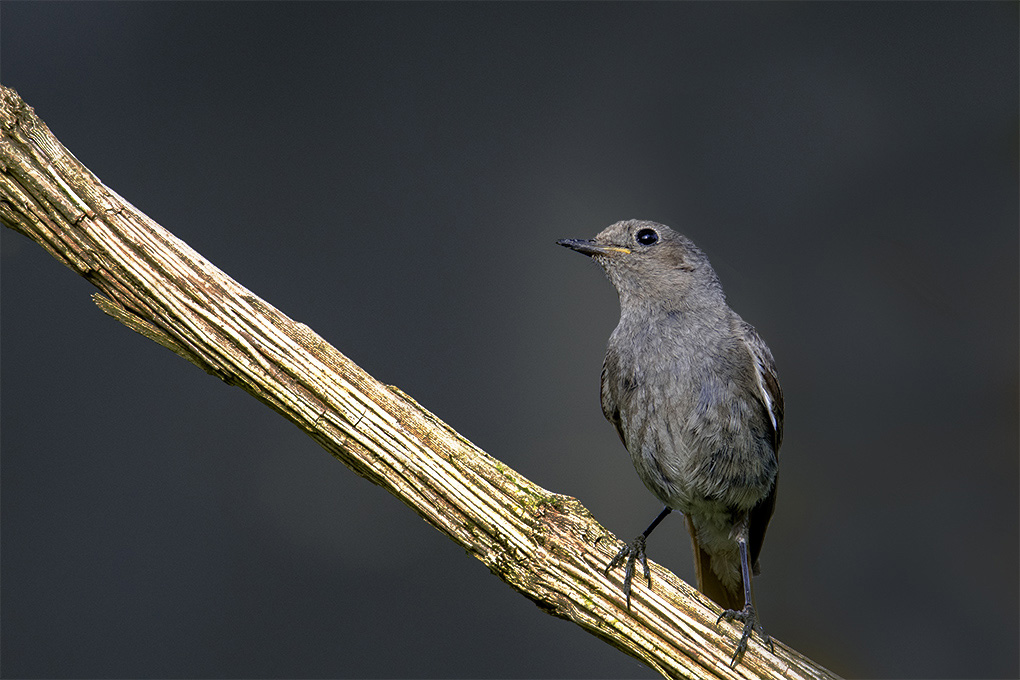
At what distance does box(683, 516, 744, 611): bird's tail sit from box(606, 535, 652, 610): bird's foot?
1.66ft

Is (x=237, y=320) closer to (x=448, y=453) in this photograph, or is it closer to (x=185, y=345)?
(x=185, y=345)

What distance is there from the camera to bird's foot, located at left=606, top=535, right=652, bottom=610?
152 centimetres

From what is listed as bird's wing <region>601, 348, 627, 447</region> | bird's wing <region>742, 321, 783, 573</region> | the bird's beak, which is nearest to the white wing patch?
bird's wing <region>742, 321, 783, 573</region>

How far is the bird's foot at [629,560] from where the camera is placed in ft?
4.98

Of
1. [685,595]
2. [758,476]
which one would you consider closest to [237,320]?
[685,595]

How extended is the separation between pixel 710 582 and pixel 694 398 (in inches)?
21.0

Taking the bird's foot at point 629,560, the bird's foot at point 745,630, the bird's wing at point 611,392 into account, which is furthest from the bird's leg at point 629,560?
the bird's wing at point 611,392

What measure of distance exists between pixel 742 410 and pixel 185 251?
120cm

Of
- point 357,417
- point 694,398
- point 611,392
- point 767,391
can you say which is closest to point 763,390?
point 767,391

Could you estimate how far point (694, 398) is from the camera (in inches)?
70.8

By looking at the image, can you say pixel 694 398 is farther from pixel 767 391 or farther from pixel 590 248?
pixel 590 248

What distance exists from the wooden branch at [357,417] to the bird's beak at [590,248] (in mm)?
660

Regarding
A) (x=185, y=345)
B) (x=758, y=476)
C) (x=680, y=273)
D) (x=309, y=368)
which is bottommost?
(x=185, y=345)

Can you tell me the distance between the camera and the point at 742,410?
5.96ft
